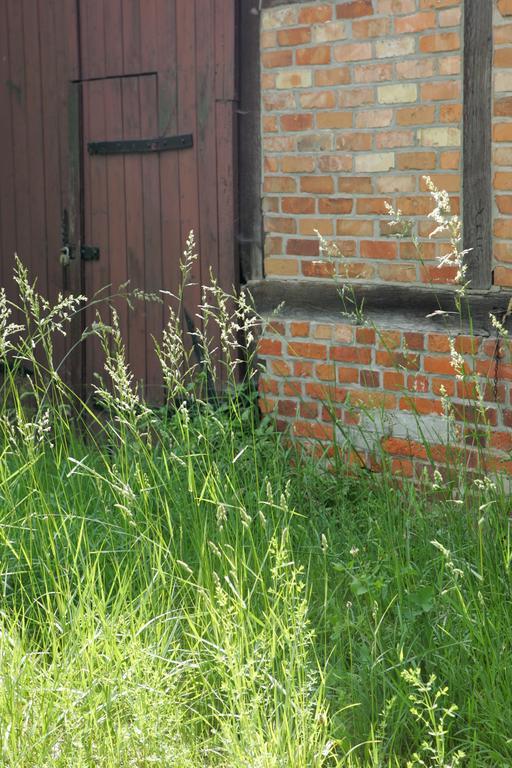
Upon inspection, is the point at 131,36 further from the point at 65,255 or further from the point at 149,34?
the point at 65,255

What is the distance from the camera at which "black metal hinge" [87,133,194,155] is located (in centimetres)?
545

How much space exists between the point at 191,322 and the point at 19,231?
5.15 ft

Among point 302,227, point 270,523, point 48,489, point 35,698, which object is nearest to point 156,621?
point 35,698

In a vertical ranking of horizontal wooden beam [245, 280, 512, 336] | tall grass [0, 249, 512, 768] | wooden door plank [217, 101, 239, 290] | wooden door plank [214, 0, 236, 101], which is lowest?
tall grass [0, 249, 512, 768]

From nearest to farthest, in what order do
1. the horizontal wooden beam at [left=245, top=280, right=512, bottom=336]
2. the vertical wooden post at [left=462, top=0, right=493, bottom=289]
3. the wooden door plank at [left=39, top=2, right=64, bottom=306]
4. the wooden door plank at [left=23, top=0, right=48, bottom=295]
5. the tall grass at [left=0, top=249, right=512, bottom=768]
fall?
the tall grass at [left=0, top=249, right=512, bottom=768] → the vertical wooden post at [left=462, top=0, right=493, bottom=289] → the horizontal wooden beam at [left=245, top=280, right=512, bottom=336] → the wooden door plank at [left=39, top=2, right=64, bottom=306] → the wooden door plank at [left=23, top=0, right=48, bottom=295]

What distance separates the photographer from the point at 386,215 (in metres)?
4.56

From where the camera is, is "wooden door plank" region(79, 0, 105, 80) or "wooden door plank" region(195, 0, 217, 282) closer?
"wooden door plank" region(195, 0, 217, 282)

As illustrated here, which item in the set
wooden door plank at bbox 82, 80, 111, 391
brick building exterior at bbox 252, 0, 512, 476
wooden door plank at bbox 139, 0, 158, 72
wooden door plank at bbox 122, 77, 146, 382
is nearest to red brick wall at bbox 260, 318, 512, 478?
brick building exterior at bbox 252, 0, 512, 476

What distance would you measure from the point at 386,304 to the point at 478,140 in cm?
75

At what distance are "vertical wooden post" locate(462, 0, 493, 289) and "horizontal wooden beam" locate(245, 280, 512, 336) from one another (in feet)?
0.36

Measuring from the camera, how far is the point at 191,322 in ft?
18.1

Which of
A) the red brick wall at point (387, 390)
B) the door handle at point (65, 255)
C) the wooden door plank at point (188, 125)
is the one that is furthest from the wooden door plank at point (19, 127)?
the red brick wall at point (387, 390)

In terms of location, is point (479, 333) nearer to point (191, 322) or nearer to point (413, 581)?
point (413, 581)

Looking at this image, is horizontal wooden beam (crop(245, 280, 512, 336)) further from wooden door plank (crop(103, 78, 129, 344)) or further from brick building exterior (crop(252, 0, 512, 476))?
wooden door plank (crop(103, 78, 129, 344))
